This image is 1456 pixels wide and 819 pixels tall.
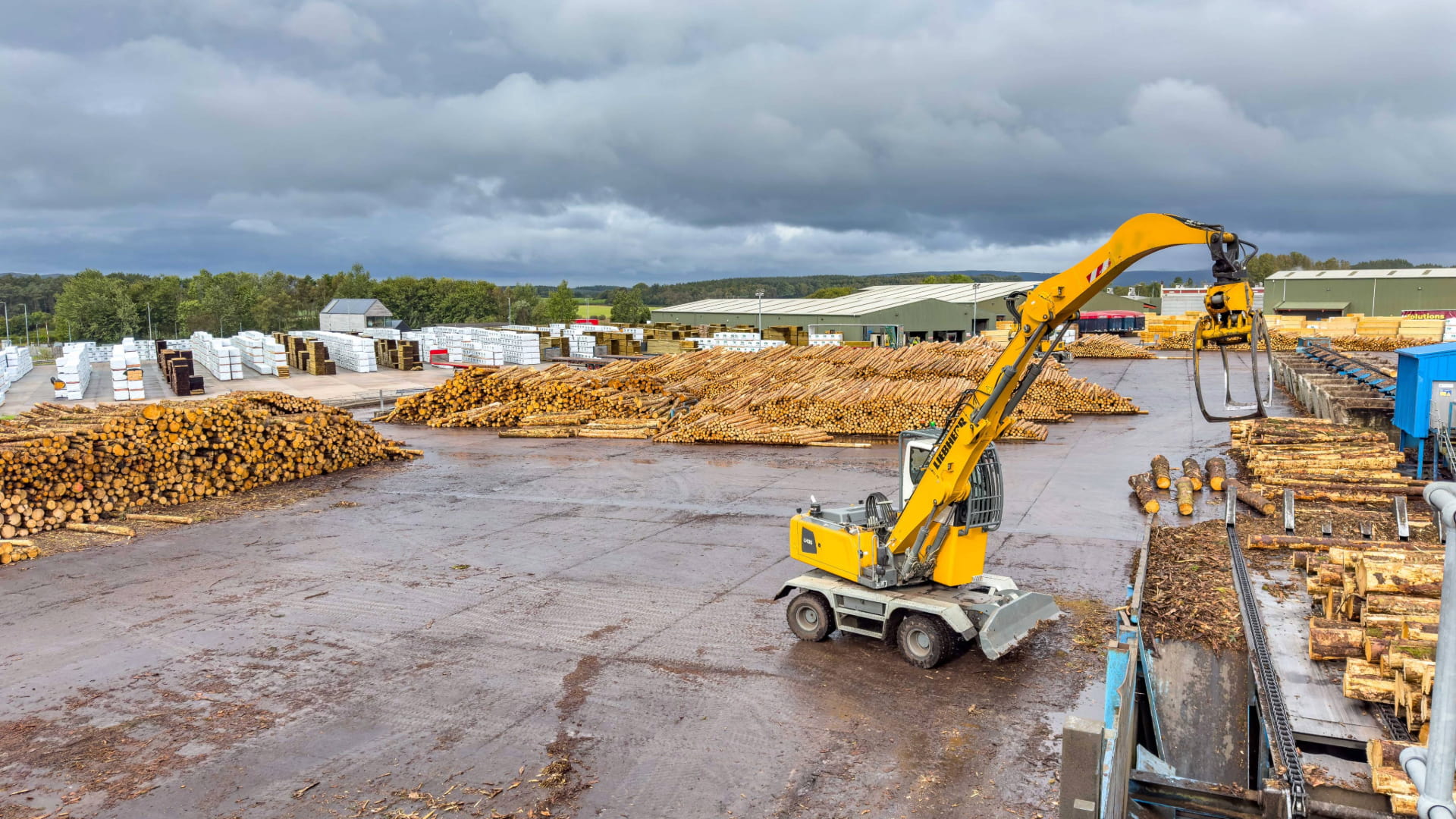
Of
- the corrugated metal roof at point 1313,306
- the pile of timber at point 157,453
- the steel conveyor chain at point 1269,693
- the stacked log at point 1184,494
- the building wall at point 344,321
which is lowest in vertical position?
the stacked log at point 1184,494

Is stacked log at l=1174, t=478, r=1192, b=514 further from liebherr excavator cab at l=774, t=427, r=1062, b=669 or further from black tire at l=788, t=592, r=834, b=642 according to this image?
black tire at l=788, t=592, r=834, b=642

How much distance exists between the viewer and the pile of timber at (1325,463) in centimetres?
1542

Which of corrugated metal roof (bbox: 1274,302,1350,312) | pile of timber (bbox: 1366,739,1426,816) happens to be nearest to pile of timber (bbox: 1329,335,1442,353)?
corrugated metal roof (bbox: 1274,302,1350,312)

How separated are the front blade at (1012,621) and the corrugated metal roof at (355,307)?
90.8 meters

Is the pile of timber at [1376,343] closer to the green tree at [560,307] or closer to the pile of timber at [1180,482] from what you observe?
the pile of timber at [1180,482]

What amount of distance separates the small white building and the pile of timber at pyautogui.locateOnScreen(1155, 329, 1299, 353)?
2656 inches

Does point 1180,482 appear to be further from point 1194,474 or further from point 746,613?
point 746,613

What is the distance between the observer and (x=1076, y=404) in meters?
28.8

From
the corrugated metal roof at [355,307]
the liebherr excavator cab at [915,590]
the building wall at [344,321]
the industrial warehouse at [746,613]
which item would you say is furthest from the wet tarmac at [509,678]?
the corrugated metal roof at [355,307]

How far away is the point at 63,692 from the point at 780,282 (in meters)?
193

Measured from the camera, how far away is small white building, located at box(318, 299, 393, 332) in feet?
295

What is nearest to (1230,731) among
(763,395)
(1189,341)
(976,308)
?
(763,395)

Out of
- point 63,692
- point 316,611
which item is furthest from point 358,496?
point 63,692

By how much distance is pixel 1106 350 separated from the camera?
163 feet
